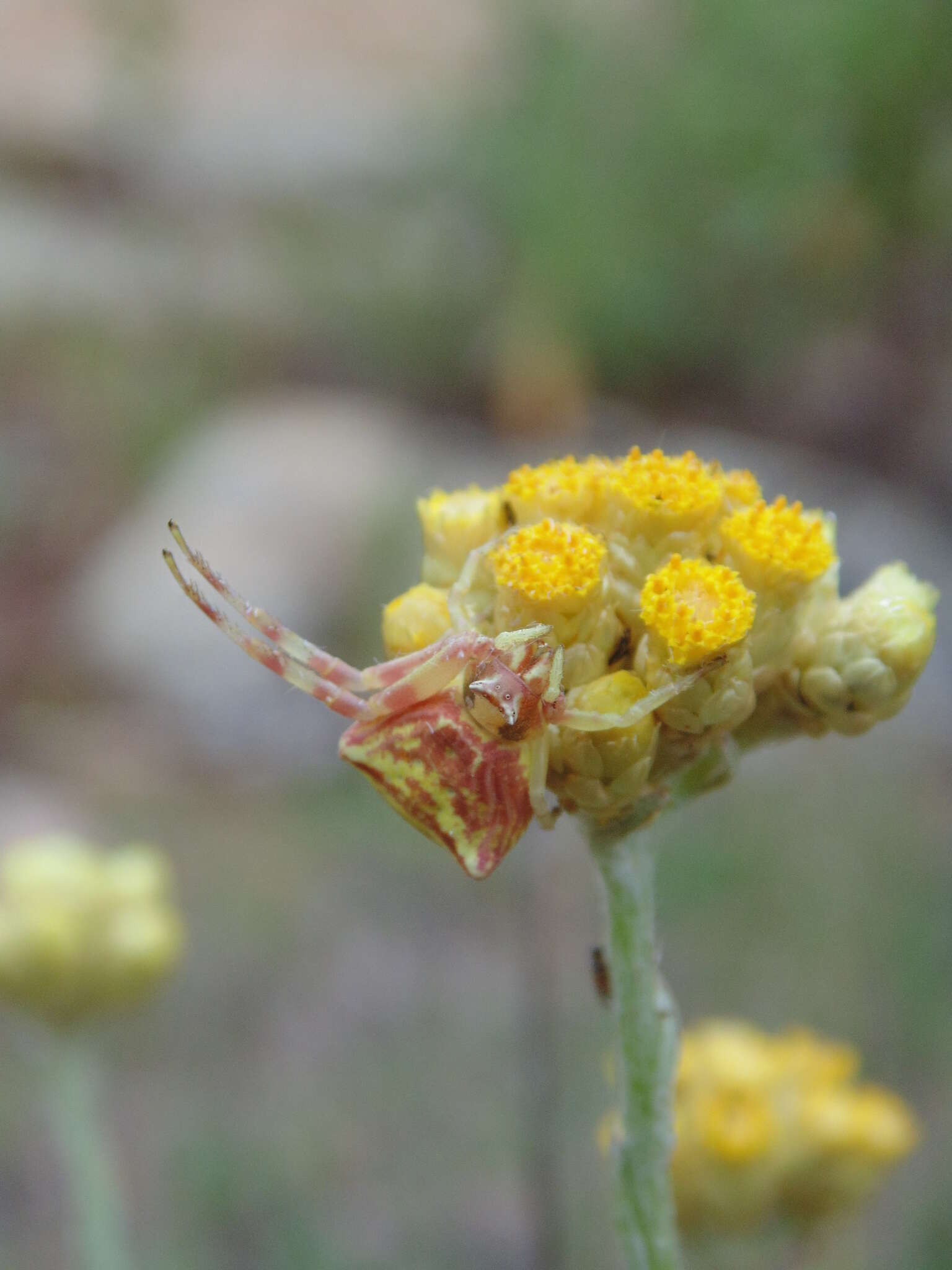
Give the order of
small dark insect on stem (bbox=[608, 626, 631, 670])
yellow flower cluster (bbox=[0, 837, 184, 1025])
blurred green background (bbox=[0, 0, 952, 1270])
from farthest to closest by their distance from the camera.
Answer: blurred green background (bbox=[0, 0, 952, 1270]), yellow flower cluster (bbox=[0, 837, 184, 1025]), small dark insect on stem (bbox=[608, 626, 631, 670])

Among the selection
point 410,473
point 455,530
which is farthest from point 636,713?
point 410,473

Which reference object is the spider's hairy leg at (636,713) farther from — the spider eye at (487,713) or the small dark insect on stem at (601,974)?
the small dark insect on stem at (601,974)

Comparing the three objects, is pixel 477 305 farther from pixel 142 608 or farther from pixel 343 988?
pixel 343 988

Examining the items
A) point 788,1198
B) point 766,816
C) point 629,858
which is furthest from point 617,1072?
point 766,816

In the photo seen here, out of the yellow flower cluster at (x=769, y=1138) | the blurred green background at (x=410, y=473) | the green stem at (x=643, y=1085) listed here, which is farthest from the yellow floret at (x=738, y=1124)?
the green stem at (x=643, y=1085)

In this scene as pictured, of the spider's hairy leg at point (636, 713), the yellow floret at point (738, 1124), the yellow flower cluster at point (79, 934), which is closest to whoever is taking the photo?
the spider's hairy leg at point (636, 713)

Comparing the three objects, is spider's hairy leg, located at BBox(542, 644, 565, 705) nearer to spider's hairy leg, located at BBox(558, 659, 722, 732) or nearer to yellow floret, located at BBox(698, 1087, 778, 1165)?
Answer: spider's hairy leg, located at BBox(558, 659, 722, 732)

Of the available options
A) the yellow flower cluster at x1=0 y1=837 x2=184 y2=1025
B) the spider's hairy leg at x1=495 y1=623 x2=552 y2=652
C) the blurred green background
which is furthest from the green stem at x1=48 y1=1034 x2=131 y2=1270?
the spider's hairy leg at x1=495 y1=623 x2=552 y2=652
